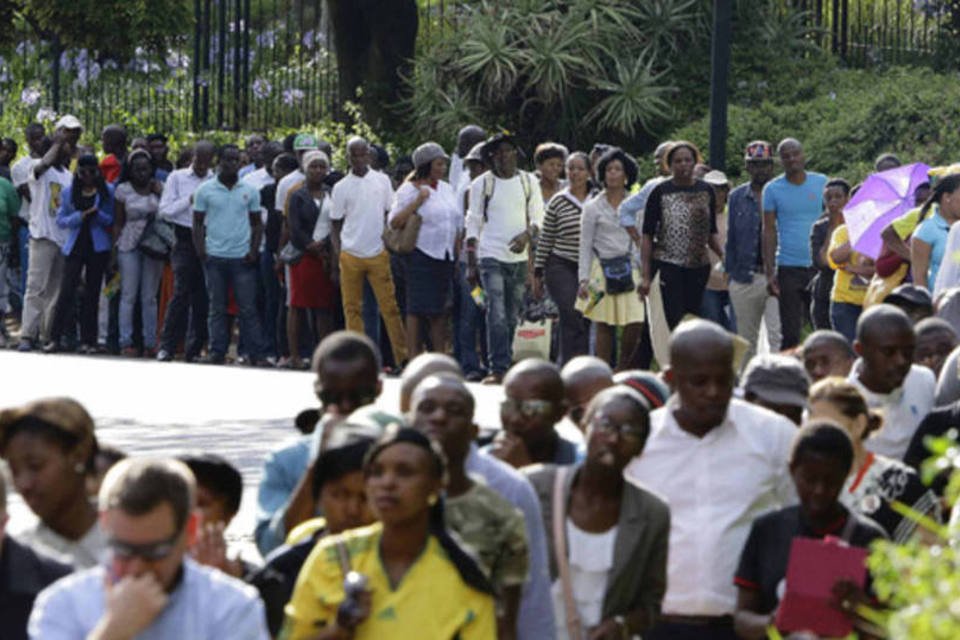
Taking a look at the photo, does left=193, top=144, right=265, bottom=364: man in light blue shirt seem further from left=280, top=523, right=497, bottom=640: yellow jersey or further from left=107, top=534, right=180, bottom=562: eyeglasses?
left=107, top=534, right=180, bottom=562: eyeglasses

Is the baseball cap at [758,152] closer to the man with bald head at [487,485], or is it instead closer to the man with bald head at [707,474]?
the man with bald head at [707,474]

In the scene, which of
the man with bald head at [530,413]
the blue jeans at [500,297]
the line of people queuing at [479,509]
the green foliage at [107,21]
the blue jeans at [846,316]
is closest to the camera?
the line of people queuing at [479,509]

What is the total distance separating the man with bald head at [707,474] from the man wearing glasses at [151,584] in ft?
8.03

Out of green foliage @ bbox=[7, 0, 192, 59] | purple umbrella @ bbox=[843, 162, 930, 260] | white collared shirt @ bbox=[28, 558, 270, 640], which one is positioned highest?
green foliage @ bbox=[7, 0, 192, 59]

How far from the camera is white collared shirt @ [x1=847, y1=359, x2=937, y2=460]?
9.24 meters

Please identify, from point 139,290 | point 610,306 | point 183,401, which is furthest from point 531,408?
point 139,290

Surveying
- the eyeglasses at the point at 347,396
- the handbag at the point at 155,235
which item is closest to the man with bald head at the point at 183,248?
the handbag at the point at 155,235

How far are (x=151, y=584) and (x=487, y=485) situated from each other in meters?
1.87

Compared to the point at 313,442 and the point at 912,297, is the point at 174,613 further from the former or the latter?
the point at 912,297

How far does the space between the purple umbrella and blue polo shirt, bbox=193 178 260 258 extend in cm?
674

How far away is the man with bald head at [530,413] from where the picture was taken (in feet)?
26.6

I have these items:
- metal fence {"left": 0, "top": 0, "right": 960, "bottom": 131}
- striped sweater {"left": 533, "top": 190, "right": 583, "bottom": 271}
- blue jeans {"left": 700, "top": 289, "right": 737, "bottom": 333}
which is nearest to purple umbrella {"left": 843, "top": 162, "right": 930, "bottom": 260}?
striped sweater {"left": 533, "top": 190, "right": 583, "bottom": 271}

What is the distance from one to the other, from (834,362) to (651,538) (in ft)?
8.65

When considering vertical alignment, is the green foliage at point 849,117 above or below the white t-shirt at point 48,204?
above
